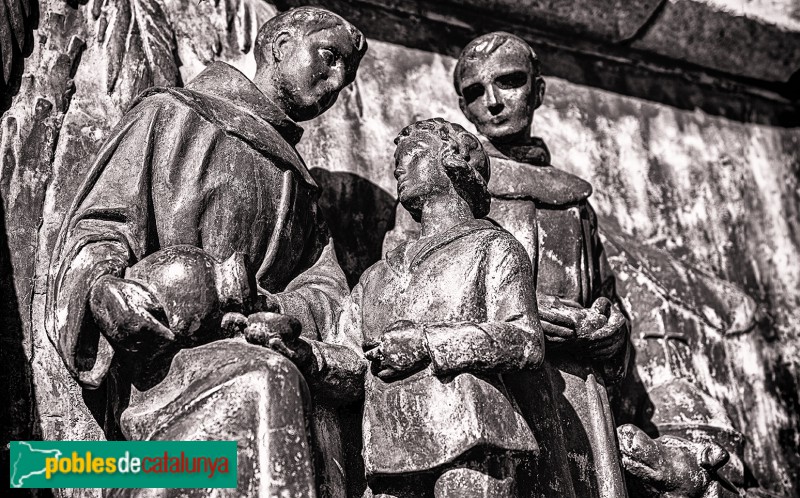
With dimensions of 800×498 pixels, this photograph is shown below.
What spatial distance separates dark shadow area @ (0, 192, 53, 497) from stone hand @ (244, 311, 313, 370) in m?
1.05

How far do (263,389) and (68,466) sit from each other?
31.5 inches

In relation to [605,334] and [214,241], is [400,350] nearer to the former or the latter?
[214,241]

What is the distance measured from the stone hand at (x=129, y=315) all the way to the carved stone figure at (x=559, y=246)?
5.00 feet

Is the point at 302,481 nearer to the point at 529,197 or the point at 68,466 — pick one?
the point at 68,466

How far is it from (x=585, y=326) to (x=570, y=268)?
0.38m

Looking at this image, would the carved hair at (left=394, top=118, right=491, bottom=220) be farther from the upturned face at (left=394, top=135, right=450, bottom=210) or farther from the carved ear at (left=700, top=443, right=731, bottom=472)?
the carved ear at (left=700, top=443, right=731, bottom=472)

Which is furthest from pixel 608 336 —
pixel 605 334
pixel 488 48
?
pixel 488 48

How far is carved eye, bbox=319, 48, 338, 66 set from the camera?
494cm

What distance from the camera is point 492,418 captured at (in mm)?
4094

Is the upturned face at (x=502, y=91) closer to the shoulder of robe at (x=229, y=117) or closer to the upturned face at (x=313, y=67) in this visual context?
the upturned face at (x=313, y=67)

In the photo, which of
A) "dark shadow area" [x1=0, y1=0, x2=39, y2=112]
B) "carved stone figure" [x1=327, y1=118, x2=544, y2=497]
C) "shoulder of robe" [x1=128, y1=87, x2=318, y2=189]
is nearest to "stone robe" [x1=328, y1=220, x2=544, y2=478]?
"carved stone figure" [x1=327, y1=118, x2=544, y2=497]

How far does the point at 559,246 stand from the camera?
5246 millimetres

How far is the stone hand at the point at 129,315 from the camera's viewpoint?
3.95 m

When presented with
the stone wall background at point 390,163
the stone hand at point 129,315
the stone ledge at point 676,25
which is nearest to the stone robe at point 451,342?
the stone hand at point 129,315
